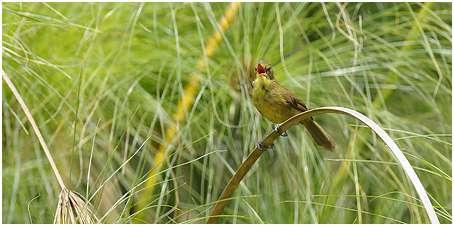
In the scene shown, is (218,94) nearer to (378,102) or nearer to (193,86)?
(193,86)

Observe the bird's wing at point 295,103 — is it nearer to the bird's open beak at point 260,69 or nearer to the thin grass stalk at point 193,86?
the bird's open beak at point 260,69

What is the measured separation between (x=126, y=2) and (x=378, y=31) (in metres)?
0.37

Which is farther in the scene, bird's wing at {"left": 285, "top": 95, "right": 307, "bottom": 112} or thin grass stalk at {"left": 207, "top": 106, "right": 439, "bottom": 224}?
bird's wing at {"left": 285, "top": 95, "right": 307, "bottom": 112}

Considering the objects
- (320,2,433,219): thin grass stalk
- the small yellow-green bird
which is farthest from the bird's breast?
(320,2,433,219): thin grass stalk

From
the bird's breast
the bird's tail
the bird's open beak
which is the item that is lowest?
the bird's tail

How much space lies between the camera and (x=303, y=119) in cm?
84

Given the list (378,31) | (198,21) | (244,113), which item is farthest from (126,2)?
(378,31)

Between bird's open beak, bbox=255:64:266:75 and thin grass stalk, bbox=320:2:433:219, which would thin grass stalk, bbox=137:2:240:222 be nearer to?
bird's open beak, bbox=255:64:266:75

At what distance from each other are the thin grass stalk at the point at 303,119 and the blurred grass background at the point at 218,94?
0.45 ft

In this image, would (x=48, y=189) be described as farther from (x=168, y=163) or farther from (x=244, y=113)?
(x=244, y=113)

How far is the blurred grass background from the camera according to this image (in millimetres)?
1047

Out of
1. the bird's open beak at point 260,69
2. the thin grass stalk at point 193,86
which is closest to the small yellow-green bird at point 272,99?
the bird's open beak at point 260,69

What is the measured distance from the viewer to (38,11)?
1063 mm

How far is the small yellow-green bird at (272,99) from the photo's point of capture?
3.14ft
